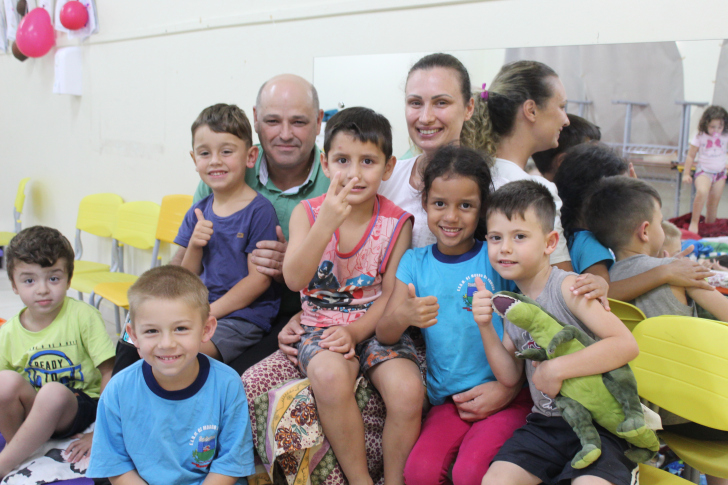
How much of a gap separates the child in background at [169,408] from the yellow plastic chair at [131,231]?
7.00 ft

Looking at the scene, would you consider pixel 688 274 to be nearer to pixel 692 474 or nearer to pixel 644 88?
pixel 692 474

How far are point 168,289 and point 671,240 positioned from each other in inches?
70.7

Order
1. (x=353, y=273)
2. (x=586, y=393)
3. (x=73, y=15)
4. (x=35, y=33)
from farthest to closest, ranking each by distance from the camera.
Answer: (x=35, y=33) < (x=73, y=15) < (x=353, y=273) < (x=586, y=393)

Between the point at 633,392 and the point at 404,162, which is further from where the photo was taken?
the point at 404,162

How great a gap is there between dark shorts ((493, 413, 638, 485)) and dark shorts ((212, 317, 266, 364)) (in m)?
0.97

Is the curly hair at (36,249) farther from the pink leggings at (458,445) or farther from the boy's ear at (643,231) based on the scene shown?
the boy's ear at (643,231)

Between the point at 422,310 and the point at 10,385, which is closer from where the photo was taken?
the point at 422,310

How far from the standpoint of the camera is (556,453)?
1.39m

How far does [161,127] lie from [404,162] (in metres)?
2.49

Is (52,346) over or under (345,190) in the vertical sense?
under

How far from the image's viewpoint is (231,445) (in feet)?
5.20

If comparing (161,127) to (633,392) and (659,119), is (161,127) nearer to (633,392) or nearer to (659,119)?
(659,119)

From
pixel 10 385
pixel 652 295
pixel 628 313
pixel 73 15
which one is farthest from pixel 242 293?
pixel 73 15

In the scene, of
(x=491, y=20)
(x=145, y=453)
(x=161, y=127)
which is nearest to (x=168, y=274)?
(x=145, y=453)
